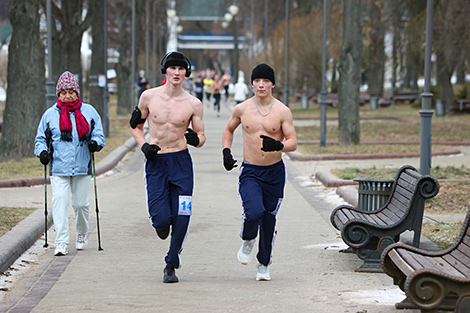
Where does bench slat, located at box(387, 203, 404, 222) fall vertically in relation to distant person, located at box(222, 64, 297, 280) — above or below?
below

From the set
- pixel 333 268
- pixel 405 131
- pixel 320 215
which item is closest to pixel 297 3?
pixel 405 131

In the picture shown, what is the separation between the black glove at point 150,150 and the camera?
786 cm

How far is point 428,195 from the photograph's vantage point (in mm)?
8148

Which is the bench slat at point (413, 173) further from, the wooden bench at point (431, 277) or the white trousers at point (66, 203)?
the white trousers at point (66, 203)

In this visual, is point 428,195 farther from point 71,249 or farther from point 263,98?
point 71,249

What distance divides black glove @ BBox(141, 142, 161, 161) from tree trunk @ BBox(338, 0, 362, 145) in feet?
50.6

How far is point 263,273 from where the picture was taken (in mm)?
7926

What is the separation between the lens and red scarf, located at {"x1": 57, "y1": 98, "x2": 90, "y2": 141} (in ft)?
30.4

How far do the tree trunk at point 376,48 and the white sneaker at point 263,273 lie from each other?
3804 cm

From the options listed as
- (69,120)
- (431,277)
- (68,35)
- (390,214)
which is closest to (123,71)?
(68,35)

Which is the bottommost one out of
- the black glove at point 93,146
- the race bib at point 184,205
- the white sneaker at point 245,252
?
the white sneaker at point 245,252

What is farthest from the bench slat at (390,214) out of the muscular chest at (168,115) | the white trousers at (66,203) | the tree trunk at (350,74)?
the tree trunk at (350,74)

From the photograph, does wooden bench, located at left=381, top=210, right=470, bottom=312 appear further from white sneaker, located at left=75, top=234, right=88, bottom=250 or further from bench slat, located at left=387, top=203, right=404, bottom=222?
white sneaker, located at left=75, top=234, right=88, bottom=250

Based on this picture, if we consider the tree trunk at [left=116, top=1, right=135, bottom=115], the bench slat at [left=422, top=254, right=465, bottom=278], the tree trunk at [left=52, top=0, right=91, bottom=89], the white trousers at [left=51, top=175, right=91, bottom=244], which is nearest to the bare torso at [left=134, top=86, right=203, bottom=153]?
the white trousers at [left=51, top=175, right=91, bottom=244]
